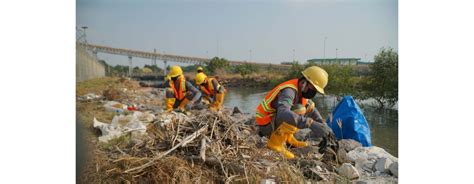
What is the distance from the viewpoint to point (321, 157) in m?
3.74

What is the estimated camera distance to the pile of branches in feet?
10.6

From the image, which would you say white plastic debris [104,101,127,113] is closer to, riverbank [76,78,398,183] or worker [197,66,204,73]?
riverbank [76,78,398,183]

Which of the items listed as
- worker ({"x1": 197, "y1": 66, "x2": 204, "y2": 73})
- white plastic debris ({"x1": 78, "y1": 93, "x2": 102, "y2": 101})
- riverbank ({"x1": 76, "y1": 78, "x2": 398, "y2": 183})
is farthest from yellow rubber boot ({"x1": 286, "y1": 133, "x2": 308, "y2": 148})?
white plastic debris ({"x1": 78, "y1": 93, "x2": 102, "y2": 101})

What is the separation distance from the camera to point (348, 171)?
3389 millimetres

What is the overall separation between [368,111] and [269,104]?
0.73m

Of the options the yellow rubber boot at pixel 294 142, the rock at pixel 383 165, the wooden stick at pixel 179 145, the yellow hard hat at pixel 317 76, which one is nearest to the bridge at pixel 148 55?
the yellow hard hat at pixel 317 76

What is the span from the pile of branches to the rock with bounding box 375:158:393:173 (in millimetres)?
409

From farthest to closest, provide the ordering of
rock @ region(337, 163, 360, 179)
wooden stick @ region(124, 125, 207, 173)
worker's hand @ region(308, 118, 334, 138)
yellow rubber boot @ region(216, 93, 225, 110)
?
yellow rubber boot @ region(216, 93, 225, 110) < worker's hand @ region(308, 118, 334, 138) < rock @ region(337, 163, 360, 179) < wooden stick @ region(124, 125, 207, 173)

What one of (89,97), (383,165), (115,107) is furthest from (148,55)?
(383,165)

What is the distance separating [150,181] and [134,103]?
46.8 inches

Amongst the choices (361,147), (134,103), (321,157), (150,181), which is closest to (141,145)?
(150,181)

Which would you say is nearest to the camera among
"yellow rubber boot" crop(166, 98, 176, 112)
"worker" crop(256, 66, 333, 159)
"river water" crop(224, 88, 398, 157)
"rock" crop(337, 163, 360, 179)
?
A: "rock" crop(337, 163, 360, 179)

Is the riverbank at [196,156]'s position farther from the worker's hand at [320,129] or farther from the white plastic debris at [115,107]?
the worker's hand at [320,129]

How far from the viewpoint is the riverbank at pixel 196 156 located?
3234 mm
